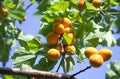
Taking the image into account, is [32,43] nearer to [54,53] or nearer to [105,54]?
[54,53]

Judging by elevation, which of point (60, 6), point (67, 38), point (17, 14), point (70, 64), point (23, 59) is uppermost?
point (17, 14)

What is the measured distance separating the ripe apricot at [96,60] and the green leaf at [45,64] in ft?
2.15

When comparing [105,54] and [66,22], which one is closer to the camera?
[105,54]

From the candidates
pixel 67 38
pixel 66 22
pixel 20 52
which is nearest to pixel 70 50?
pixel 67 38

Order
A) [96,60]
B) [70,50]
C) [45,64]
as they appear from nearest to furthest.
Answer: [96,60], [70,50], [45,64]

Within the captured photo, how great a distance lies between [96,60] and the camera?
2.66m

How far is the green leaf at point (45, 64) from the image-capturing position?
3.32m

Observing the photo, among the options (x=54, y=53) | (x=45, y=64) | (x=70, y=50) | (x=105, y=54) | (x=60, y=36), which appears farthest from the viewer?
(x=45, y=64)

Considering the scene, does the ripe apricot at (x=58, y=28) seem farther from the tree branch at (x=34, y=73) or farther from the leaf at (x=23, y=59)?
the tree branch at (x=34, y=73)

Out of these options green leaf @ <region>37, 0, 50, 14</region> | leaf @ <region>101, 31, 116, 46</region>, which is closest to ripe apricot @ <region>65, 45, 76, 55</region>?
leaf @ <region>101, 31, 116, 46</region>

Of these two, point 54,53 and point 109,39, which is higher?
point 54,53

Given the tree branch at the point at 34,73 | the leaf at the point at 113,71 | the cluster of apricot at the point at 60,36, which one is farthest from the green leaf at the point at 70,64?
the tree branch at the point at 34,73

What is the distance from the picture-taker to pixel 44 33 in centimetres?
337

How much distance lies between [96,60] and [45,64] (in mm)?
766
